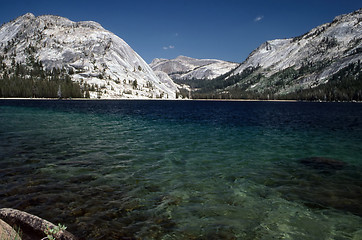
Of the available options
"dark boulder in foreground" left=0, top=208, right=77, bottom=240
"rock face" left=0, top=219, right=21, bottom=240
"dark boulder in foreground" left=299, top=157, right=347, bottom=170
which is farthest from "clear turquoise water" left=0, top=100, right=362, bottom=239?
"rock face" left=0, top=219, right=21, bottom=240

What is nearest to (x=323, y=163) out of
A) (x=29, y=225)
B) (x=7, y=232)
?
(x=29, y=225)

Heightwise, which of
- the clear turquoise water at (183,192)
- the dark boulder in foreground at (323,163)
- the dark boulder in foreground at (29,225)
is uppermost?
the dark boulder in foreground at (29,225)

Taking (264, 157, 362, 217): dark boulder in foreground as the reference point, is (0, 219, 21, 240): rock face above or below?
above

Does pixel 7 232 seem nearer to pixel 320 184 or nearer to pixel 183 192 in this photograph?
pixel 183 192

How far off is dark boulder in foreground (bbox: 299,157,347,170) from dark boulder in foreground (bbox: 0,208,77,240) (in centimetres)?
2047

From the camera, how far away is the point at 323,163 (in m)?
21.5

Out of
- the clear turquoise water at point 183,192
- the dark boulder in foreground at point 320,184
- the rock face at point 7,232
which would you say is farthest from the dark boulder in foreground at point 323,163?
the rock face at point 7,232

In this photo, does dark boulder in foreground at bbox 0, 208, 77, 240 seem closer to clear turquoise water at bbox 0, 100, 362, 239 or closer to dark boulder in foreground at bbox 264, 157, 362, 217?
clear turquoise water at bbox 0, 100, 362, 239

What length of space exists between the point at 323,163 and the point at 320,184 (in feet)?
22.5

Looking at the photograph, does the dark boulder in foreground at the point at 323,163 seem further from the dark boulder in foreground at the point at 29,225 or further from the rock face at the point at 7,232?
Result: the rock face at the point at 7,232

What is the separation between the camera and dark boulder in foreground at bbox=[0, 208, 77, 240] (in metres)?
6.71

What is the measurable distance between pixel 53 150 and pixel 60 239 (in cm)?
2058

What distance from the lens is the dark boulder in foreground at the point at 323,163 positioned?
66.5ft

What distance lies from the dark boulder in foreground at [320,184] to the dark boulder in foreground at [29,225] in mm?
12111
